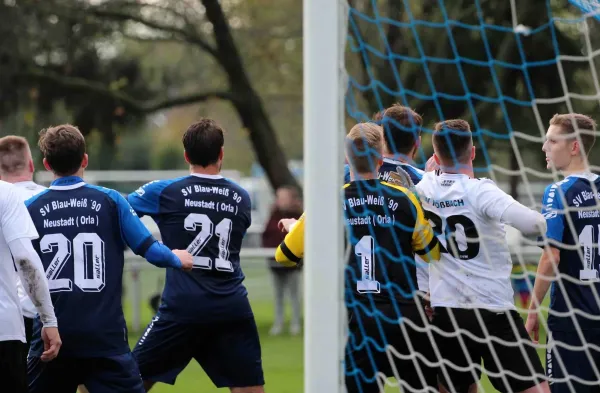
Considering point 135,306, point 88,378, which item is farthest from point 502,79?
point 88,378

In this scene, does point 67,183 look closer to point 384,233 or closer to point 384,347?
point 384,233

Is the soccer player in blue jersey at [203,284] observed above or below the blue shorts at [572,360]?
above

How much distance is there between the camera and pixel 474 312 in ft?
18.7

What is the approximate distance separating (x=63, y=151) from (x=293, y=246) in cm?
122

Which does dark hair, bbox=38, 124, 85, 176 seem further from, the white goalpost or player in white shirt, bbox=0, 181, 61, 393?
the white goalpost

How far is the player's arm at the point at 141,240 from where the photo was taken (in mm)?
5469

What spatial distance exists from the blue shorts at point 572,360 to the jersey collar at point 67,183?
2.54m

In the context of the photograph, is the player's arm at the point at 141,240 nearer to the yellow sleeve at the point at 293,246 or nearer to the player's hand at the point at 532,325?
the yellow sleeve at the point at 293,246

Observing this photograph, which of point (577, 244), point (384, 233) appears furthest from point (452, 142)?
point (577, 244)

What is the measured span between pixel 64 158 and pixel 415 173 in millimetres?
1920

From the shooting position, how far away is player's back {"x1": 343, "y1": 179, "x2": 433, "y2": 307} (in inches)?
219

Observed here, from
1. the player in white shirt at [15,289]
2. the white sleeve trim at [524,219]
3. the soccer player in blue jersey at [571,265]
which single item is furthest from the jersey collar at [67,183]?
the soccer player in blue jersey at [571,265]

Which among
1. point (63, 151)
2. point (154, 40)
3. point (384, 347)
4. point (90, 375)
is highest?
point (154, 40)

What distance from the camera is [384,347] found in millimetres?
5547
